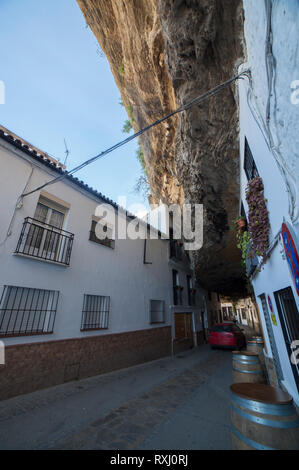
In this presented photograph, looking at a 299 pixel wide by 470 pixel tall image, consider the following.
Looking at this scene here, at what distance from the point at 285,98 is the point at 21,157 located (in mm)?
6298

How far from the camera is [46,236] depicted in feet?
19.4

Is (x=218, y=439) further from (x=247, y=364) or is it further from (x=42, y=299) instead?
(x=42, y=299)

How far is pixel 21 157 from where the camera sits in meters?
5.57

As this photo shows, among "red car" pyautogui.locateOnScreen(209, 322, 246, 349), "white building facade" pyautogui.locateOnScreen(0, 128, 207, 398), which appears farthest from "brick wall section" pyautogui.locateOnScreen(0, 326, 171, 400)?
"red car" pyautogui.locateOnScreen(209, 322, 246, 349)

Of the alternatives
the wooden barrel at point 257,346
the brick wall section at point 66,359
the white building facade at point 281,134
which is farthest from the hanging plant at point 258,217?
the brick wall section at point 66,359

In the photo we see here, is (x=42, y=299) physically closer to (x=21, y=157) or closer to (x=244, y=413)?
(x=21, y=157)

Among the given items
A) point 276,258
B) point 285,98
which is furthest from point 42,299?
point 285,98

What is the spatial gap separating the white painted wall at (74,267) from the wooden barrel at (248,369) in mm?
4382

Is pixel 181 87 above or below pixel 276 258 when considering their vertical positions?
above

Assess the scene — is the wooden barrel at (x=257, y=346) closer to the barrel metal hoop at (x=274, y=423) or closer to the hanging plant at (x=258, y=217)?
the hanging plant at (x=258, y=217)
